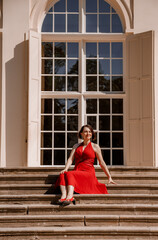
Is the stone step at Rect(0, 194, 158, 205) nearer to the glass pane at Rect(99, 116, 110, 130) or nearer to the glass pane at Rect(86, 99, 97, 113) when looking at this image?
the glass pane at Rect(99, 116, 110, 130)

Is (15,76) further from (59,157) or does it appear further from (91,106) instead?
(59,157)

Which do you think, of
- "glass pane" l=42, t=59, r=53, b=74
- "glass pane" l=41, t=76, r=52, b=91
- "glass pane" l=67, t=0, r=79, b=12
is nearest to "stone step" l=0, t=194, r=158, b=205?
"glass pane" l=41, t=76, r=52, b=91

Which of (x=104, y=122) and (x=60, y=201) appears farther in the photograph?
(x=104, y=122)

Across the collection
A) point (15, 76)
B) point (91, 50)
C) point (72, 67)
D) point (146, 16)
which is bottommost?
point (15, 76)

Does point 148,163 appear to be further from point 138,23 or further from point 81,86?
point 138,23

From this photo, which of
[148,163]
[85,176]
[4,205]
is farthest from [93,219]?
[148,163]

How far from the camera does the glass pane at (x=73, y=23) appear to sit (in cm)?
877

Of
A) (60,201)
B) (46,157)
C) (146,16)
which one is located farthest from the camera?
(46,157)

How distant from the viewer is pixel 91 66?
878 centimetres

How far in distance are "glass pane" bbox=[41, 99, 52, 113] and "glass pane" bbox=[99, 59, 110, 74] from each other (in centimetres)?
134

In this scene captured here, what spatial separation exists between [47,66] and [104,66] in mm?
1270

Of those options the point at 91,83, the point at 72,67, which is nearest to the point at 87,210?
the point at 91,83

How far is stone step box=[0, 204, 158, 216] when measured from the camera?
5.69 m

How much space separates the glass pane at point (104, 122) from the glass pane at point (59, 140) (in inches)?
34.2
